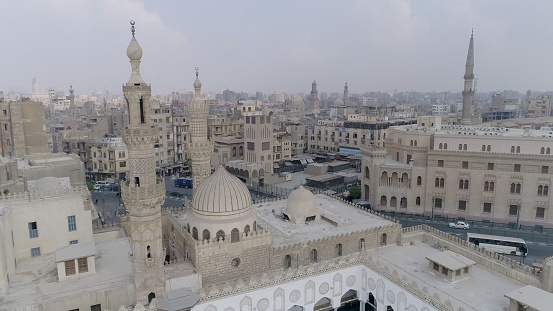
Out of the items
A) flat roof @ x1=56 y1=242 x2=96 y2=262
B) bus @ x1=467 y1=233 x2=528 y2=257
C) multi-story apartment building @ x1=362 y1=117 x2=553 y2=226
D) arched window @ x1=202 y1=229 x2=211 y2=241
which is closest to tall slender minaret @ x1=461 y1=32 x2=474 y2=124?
multi-story apartment building @ x1=362 y1=117 x2=553 y2=226

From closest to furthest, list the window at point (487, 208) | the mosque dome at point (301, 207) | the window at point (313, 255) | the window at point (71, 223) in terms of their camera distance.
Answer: the window at point (71, 223) → the window at point (313, 255) → the mosque dome at point (301, 207) → the window at point (487, 208)

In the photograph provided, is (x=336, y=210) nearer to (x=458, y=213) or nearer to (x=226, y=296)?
(x=226, y=296)

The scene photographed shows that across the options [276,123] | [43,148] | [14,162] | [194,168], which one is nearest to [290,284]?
[194,168]

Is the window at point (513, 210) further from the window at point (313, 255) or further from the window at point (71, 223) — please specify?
the window at point (71, 223)

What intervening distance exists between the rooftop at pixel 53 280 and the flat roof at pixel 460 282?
19.4 metres

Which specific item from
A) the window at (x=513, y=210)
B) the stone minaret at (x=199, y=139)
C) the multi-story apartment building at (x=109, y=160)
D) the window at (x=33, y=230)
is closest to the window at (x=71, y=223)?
the window at (x=33, y=230)

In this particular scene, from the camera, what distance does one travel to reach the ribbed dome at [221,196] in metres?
26.5

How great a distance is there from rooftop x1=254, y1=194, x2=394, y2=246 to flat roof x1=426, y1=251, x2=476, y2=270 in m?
6.08

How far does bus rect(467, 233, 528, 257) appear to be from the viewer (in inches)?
1551

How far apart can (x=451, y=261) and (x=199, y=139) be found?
2194 centimetres

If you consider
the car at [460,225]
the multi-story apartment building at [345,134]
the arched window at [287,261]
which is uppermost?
the multi-story apartment building at [345,134]

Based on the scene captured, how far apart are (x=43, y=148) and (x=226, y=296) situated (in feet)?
153

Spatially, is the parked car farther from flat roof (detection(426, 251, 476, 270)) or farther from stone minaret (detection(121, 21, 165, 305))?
flat roof (detection(426, 251, 476, 270))

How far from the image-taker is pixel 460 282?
26.8 metres
